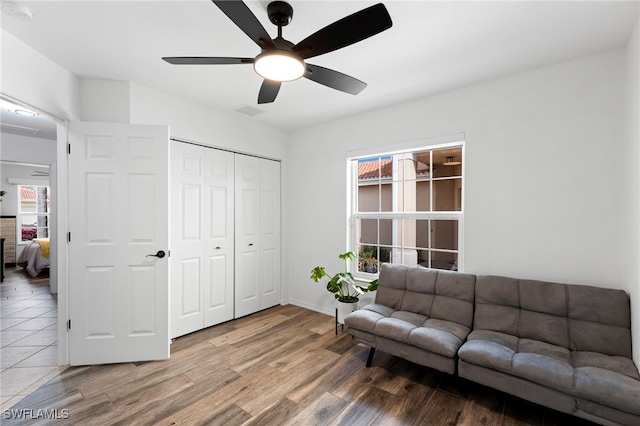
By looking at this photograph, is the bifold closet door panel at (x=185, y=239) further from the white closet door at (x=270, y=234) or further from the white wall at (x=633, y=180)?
the white wall at (x=633, y=180)

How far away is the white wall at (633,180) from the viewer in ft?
5.83

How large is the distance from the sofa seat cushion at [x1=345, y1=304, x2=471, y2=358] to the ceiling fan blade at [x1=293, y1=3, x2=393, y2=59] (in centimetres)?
208

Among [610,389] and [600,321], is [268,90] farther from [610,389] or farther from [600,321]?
[600,321]

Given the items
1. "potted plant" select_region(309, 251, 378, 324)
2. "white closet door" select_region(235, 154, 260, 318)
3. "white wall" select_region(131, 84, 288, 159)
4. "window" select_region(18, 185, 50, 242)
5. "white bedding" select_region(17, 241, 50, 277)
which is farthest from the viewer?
"window" select_region(18, 185, 50, 242)

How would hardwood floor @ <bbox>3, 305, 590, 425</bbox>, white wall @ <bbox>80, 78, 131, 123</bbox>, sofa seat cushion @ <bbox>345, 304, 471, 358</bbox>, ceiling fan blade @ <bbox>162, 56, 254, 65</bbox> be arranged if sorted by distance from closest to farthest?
ceiling fan blade @ <bbox>162, 56, 254, 65</bbox> < hardwood floor @ <bbox>3, 305, 590, 425</bbox> < sofa seat cushion @ <bbox>345, 304, 471, 358</bbox> < white wall @ <bbox>80, 78, 131, 123</bbox>

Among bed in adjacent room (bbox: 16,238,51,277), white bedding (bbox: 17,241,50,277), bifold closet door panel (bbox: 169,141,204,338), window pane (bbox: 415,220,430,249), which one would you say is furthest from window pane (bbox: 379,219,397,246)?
white bedding (bbox: 17,241,50,277)

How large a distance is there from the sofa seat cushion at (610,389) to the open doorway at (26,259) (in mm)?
3735

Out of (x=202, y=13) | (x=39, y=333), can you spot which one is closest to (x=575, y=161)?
(x=202, y=13)

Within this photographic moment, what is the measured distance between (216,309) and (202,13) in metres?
3.04

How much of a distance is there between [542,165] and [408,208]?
50.7 inches

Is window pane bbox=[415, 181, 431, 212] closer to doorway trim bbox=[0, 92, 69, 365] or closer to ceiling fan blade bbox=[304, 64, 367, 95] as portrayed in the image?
ceiling fan blade bbox=[304, 64, 367, 95]

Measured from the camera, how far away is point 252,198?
3971 millimetres

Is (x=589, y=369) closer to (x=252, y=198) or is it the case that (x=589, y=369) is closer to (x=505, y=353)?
(x=505, y=353)

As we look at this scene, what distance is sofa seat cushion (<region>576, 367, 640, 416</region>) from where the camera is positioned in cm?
153
